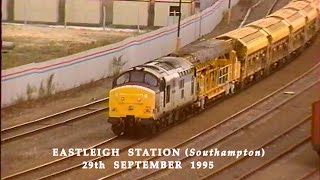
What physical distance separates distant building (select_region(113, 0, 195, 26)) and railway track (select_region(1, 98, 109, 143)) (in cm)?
2841

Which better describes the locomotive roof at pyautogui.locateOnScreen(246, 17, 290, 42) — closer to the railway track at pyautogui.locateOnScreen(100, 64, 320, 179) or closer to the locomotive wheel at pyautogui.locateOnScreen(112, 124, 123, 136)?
the railway track at pyautogui.locateOnScreen(100, 64, 320, 179)

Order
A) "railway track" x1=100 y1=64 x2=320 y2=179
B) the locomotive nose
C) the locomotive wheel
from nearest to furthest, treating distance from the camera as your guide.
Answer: "railway track" x1=100 y1=64 x2=320 y2=179 < the locomotive nose < the locomotive wheel

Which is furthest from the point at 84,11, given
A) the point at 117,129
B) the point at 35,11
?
the point at 117,129


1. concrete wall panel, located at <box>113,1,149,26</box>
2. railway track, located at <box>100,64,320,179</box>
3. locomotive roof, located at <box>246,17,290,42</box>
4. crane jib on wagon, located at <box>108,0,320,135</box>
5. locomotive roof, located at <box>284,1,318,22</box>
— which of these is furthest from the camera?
concrete wall panel, located at <box>113,1,149,26</box>

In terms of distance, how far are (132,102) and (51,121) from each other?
474cm

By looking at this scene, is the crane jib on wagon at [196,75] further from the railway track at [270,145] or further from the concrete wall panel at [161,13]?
the concrete wall panel at [161,13]

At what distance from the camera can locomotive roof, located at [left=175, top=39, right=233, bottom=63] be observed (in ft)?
95.9

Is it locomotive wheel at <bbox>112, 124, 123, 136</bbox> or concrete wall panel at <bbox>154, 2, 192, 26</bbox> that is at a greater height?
locomotive wheel at <bbox>112, 124, 123, 136</bbox>

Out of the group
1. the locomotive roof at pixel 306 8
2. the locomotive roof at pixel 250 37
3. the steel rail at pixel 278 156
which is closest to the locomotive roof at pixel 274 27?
the locomotive roof at pixel 250 37

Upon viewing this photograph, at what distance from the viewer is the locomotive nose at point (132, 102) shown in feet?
79.7

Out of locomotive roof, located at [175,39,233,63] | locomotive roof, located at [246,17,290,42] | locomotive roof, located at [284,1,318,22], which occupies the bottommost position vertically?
locomotive roof, located at [284,1,318,22]

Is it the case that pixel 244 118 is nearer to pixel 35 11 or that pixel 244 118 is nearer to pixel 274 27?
pixel 274 27

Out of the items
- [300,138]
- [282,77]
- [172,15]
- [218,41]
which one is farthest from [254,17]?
[300,138]

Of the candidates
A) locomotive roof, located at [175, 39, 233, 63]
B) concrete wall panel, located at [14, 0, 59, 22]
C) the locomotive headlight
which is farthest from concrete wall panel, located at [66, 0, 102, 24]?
the locomotive headlight
